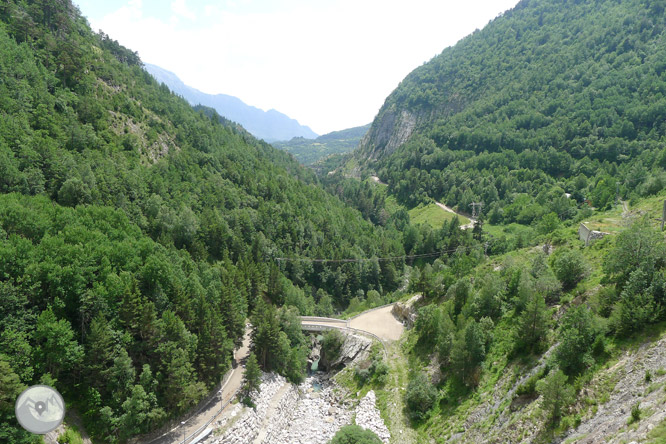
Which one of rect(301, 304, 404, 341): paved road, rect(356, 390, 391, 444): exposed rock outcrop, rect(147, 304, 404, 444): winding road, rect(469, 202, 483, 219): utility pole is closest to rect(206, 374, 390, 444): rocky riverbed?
rect(356, 390, 391, 444): exposed rock outcrop

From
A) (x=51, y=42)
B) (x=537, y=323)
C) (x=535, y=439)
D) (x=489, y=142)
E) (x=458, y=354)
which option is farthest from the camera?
(x=489, y=142)

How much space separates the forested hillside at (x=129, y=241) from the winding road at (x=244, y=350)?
207 cm

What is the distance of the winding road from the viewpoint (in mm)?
38656

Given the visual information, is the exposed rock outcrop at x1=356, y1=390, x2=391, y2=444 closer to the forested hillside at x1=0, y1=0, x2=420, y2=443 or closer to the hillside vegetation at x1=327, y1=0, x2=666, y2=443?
the hillside vegetation at x1=327, y1=0, x2=666, y2=443

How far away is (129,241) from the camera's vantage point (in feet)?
156

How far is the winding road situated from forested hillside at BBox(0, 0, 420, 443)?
207cm

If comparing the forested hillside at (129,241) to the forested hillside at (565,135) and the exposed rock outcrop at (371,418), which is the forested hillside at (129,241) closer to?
the exposed rock outcrop at (371,418)

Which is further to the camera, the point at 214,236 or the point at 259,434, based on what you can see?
the point at 214,236

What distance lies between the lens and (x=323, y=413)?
5125 cm

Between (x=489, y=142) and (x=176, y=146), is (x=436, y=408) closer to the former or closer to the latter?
(x=176, y=146)

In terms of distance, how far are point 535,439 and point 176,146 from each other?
104836mm

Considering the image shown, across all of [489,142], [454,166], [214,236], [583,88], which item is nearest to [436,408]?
[214,236]

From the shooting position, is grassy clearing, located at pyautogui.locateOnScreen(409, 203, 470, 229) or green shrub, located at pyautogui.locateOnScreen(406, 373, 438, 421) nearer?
green shrub, located at pyautogui.locateOnScreen(406, 373, 438, 421)

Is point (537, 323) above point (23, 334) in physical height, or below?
below
